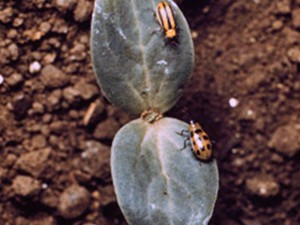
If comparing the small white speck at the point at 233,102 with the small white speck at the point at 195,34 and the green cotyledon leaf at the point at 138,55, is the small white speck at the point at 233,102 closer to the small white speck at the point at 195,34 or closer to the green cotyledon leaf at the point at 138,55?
the small white speck at the point at 195,34

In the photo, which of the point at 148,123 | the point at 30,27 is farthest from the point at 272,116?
the point at 30,27

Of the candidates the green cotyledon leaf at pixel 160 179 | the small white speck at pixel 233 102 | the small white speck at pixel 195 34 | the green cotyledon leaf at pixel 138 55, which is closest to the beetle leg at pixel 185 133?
the green cotyledon leaf at pixel 160 179

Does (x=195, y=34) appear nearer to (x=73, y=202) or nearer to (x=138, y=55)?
(x=138, y=55)

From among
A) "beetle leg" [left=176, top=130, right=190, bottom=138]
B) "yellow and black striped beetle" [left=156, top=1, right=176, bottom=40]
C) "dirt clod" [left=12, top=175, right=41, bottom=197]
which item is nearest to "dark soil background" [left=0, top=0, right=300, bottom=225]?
"dirt clod" [left=12, top=175, right=41, bottom=197]

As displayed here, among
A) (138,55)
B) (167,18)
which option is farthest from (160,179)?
(167,18)

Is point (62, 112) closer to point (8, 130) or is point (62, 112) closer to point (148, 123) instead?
point (8, 130)

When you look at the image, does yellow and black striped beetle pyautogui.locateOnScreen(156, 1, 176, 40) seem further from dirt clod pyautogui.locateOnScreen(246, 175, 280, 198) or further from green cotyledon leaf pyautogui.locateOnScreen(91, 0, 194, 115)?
dirt clod pyautogui.locateOnScreen(246, 175, 280, 198)
